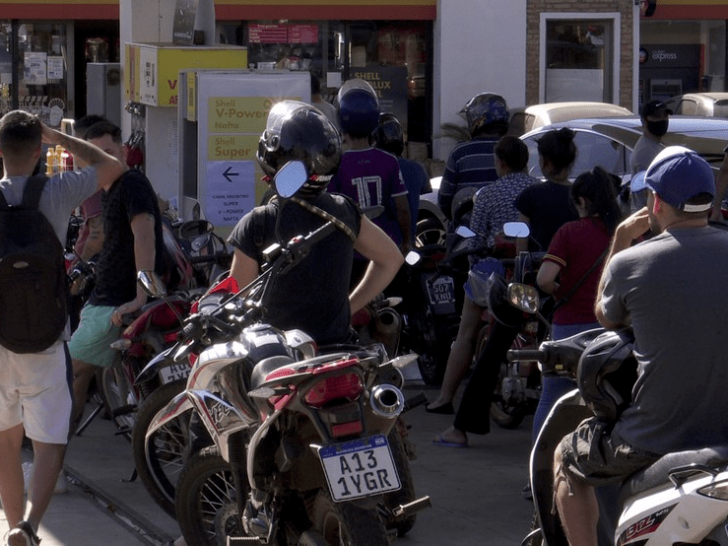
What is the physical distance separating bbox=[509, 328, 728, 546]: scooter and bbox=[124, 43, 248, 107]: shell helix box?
6593mm

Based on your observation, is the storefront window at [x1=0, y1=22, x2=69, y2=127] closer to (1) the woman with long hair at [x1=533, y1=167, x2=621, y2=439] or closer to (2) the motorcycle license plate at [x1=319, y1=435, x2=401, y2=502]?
(1) the woman with long hair at [x1=533, y1=167, x2=621, y2=439]

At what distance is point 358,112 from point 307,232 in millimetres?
2596

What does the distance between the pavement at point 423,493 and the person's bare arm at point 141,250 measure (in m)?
A: 0.87

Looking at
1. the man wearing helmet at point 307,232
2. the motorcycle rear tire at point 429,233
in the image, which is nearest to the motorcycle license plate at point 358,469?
the man wearing helmet at point 307,232

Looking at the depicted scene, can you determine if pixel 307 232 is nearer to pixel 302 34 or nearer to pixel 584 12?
pixel 302 34

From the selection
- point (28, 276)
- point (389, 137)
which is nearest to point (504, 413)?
point (389, 137)

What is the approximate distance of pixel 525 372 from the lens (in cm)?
744

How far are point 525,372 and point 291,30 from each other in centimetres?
1550

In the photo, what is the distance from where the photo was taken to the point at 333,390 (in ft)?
13.8

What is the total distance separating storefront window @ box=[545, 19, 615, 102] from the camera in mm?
23328

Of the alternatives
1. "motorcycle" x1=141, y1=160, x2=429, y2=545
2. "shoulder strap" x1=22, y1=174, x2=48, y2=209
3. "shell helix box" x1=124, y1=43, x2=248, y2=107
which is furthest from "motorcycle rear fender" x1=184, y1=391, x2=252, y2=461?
"shell helix box" x1=124, y1=43, x2=248, y2=107

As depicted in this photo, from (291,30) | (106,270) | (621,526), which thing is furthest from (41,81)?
(621,526)

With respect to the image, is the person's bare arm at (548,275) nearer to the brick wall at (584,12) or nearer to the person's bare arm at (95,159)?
the person's bare arm at (95,159)

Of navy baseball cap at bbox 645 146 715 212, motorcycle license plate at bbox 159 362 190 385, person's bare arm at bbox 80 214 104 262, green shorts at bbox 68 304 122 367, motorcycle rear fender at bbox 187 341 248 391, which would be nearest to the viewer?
navy baseball cap at bbox 645 146 715 212
